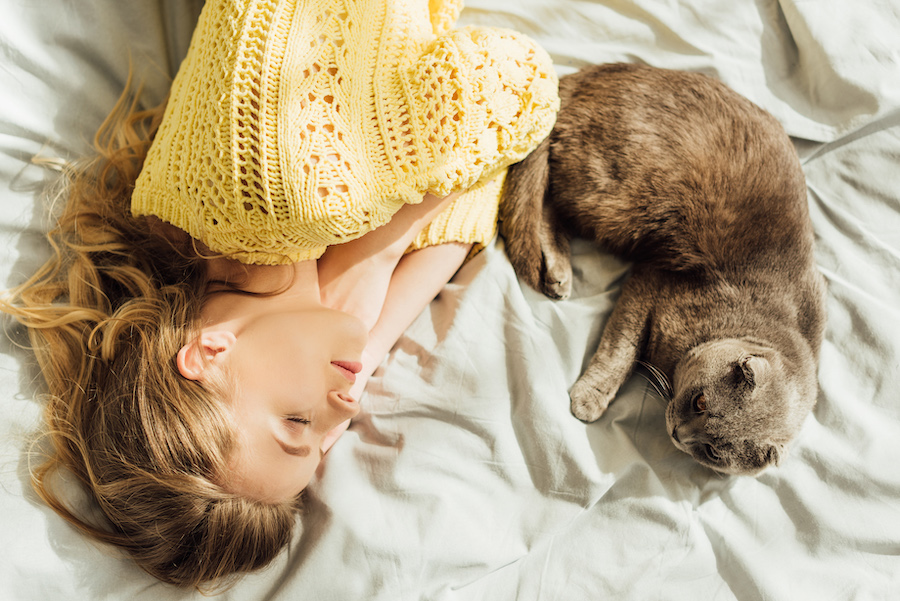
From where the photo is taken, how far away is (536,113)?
3.42 feet

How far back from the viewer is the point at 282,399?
36.9 inches

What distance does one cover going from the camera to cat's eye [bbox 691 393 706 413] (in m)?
1.11

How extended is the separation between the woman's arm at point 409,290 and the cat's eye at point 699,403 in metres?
0.58

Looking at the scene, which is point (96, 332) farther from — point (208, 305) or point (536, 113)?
point (536, 113)

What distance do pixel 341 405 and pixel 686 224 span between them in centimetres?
82

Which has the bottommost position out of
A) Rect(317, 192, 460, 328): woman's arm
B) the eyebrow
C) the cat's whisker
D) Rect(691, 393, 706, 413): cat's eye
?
the cat's whisker

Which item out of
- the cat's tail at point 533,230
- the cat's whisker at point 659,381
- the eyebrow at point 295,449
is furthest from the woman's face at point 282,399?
the cat's whisker at point 659,381

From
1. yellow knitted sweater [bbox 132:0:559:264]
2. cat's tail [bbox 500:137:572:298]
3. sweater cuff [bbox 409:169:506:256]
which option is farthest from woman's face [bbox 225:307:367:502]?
cat's tail [bbox 500:137:572:298]

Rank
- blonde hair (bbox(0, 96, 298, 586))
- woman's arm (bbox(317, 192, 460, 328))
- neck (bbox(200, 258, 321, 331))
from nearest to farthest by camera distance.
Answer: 1. blonde hair (bbox(0, 96, 298, 586))
2. neck (bbox(200, 258, 321, 331))
3. woman's arm (bbox(317, 192, 460, 328))

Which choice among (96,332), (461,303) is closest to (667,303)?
(461,303)

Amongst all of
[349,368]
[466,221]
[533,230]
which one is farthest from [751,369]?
[349,368]

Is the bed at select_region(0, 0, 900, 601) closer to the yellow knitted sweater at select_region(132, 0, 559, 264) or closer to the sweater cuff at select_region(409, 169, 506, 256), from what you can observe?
the sweater cuff at select_region(409, 169, 506, 256)

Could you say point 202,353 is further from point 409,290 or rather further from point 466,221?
point 466,221

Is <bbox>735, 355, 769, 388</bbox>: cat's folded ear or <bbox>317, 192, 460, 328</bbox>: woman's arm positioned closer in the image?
<bbox>735, 355, 769, 388</bbox>: cat's folded ear
